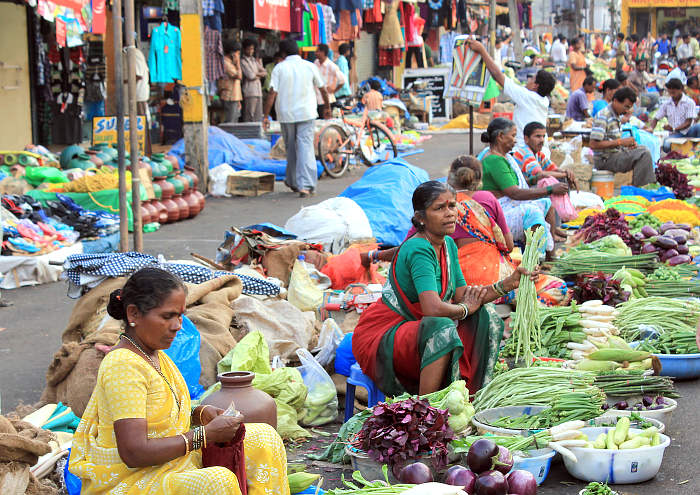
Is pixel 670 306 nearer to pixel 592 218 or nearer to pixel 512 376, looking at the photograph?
pixel 512 376

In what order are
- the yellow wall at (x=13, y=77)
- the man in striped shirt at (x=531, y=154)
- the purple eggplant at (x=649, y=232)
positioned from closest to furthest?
the purple eggplant at (x=649, y=232)
the man in striped shirt at (x=531, y=154)
the yellow wall at (x=13, y=77)

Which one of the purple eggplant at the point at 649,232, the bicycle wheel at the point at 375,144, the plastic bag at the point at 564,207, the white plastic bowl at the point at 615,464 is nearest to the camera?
the white plastic bowl at the point at 615,464

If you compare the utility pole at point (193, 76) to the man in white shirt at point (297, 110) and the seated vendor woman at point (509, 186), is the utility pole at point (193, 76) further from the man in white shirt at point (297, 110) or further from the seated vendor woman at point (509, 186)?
the seated vendor woman at point (509, 186)

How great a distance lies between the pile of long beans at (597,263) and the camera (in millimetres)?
7738

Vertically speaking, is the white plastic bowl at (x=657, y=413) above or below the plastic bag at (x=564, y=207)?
below

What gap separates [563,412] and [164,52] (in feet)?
39.6

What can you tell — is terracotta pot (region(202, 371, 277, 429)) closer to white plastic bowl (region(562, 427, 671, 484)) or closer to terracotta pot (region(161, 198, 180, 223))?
white plastic bowl (region(562, 427, 671, 484))

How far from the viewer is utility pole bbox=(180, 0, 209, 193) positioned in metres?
12.5

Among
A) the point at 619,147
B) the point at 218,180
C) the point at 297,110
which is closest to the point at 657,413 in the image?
the point at 619,147

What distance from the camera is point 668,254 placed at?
27.6 feet

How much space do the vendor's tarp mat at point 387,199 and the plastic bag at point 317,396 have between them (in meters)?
3.43

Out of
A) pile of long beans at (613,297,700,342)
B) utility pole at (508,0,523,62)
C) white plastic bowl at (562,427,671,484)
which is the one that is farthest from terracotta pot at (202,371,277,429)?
utility pole at (508,0,523,62)

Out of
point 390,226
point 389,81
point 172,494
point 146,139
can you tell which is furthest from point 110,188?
point 389,81

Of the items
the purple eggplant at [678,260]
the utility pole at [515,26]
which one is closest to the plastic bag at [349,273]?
the purple eggplant at [678,260]
